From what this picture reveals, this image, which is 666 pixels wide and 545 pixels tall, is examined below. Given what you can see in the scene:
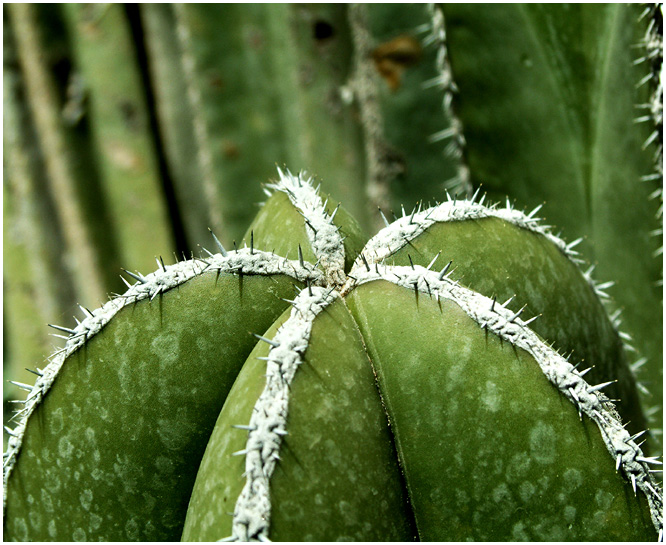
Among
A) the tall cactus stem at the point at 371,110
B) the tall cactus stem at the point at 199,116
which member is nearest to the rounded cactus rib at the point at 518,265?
the tall cactus stem at the point at 371,110

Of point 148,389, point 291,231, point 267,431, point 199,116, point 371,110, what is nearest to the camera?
point 267,431

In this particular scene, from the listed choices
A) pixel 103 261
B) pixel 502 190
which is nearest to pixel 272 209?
pixel 502 190

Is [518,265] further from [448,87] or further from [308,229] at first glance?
[448,87]

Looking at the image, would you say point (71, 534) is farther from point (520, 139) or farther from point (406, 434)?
point (520, 139)

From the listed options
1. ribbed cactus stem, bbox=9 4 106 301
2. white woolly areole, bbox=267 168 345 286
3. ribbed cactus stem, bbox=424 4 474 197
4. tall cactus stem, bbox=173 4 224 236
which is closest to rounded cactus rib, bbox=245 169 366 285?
white woolly areole, bbox=267 168 345 286

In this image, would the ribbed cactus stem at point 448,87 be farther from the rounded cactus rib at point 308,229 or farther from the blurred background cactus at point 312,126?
the rounded cactus rib at point 308,229

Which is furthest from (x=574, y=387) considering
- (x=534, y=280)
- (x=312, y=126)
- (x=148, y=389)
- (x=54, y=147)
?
(x=54, y=147)

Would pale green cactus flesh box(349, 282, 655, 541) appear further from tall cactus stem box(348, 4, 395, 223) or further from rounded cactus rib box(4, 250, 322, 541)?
tall cactus stem box(348, 4, 395, 223)
